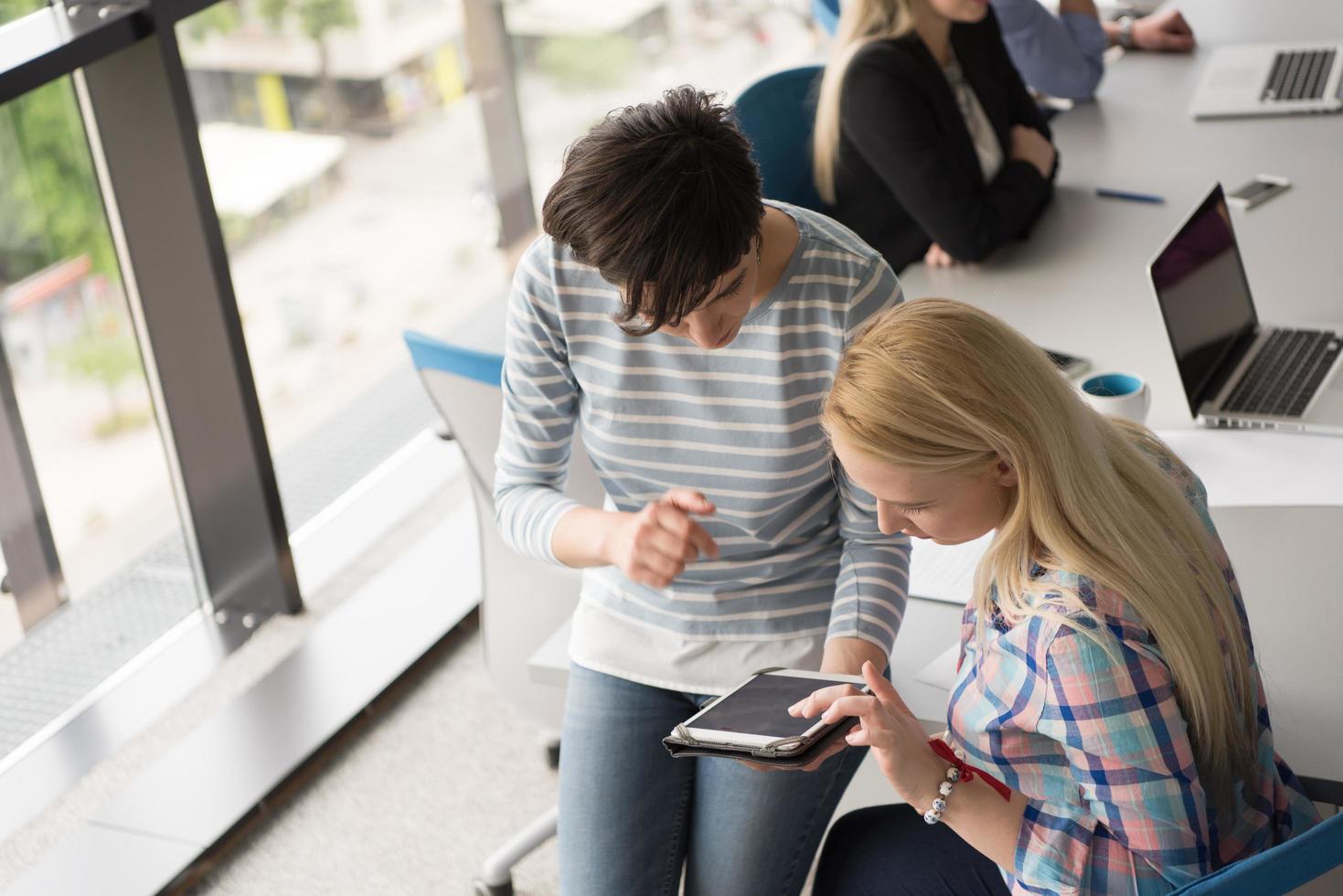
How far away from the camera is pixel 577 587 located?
206 centimetres

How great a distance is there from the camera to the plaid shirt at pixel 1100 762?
3.83 ft

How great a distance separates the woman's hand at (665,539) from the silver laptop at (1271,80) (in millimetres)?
2109

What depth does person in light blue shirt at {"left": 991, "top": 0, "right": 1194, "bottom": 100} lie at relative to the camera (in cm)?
308

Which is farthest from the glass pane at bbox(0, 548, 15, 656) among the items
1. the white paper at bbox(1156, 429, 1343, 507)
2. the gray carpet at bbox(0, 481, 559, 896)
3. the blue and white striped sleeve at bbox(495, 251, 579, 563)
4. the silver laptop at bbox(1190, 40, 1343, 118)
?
the silver laptop at bbox(1190, 40, 1343, 118)

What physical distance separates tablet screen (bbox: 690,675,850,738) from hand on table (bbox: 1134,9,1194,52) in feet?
8.36

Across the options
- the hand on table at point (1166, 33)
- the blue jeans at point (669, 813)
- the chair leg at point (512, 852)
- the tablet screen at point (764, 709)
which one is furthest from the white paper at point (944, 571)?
the hand on table at point (1166, 33)

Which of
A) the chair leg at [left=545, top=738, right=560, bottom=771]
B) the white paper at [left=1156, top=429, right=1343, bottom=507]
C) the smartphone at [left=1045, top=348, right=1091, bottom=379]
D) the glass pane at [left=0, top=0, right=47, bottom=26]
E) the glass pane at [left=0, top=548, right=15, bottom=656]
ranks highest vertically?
the glass pane at [left=0, top=0, right=47, bottom=26]

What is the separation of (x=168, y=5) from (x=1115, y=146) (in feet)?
6.29

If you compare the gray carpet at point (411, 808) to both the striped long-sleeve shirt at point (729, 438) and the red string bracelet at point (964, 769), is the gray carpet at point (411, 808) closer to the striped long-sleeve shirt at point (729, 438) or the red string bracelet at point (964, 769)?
the striped long-sleeve shirt at point (729, 438)

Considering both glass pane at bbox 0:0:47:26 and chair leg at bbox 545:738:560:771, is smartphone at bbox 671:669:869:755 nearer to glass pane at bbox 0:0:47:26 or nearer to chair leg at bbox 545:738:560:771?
chair leg at bbox 545:738:560:771

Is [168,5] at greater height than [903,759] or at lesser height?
greater

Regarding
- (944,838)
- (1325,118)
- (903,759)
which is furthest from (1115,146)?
(903,759)

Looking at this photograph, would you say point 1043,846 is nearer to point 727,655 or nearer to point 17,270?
point 727,655

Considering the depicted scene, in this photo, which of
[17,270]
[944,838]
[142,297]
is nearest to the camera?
[944,838]
